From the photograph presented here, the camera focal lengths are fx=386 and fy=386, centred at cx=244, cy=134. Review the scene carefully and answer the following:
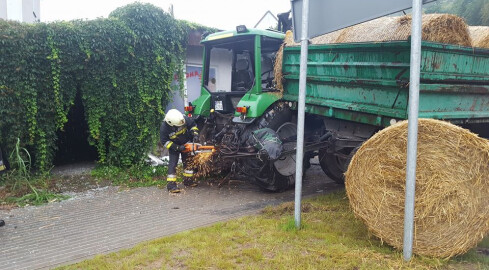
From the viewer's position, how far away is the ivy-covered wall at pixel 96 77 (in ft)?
20.9

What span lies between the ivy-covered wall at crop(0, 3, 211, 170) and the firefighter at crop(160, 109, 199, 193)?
1.53 metres

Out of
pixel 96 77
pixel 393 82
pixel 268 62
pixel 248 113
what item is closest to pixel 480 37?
pixel 393 82

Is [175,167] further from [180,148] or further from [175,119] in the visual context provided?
[175,119]

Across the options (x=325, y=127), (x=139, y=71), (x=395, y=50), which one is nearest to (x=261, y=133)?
(x=325, y=127)

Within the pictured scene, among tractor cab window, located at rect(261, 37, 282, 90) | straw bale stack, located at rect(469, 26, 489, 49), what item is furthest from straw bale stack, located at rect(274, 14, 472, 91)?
tractor cab window, located at rect(261, 37, 282, 90)

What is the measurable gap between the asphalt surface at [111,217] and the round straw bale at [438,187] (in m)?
2.13

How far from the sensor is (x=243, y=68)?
21.6ft

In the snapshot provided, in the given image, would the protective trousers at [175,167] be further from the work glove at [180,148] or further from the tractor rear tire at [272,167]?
the tractor rear tire at [272,167]

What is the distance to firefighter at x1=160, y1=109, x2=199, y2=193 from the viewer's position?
623cm

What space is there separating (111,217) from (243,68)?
319 cm

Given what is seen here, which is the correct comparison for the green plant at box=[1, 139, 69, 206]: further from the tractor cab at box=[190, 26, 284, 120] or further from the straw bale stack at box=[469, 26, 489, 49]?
the straw bale stack at box=[469, 26, 489, 49]

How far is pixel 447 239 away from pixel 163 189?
174 inches

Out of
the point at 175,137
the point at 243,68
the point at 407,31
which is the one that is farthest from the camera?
the point at 243,68

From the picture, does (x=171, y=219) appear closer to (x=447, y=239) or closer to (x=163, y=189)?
(x=163, y=189)
